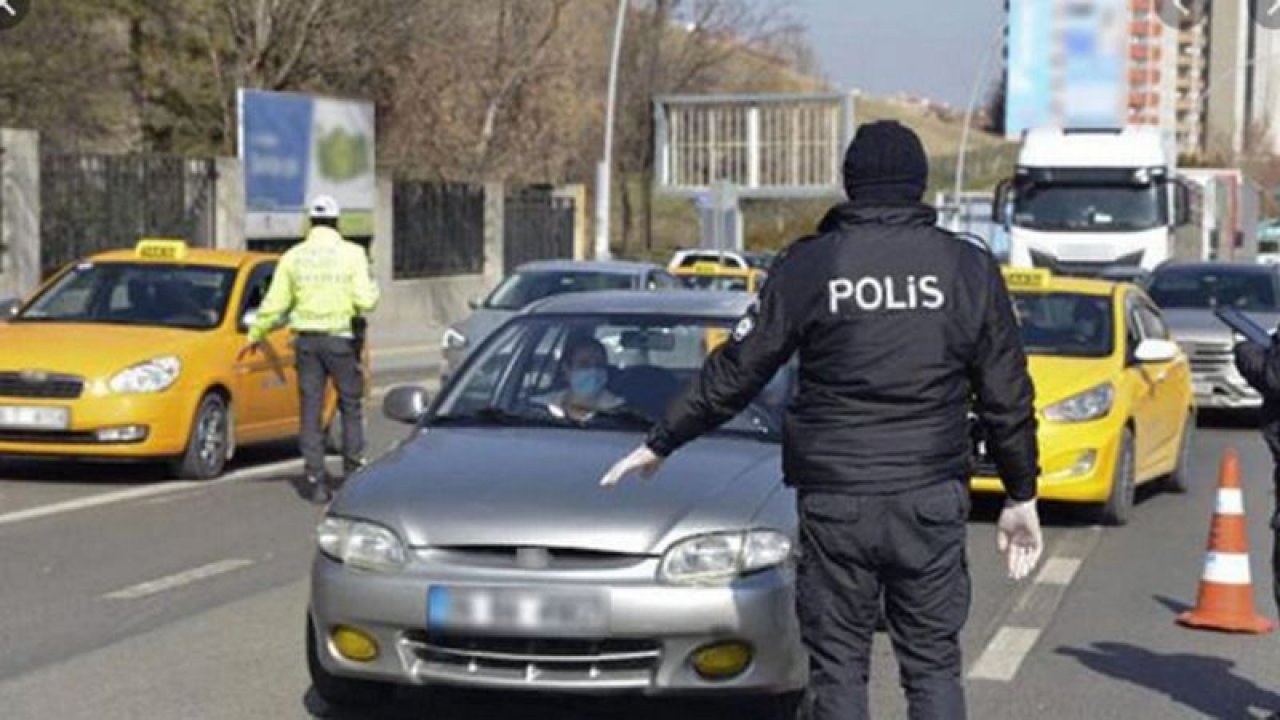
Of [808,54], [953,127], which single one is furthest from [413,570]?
[953,127]

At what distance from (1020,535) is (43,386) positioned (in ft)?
30.8

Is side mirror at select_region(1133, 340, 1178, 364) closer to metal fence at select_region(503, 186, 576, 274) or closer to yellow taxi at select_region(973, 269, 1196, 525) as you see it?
yellow taxi at select_region(973, 269, 1196, 525)

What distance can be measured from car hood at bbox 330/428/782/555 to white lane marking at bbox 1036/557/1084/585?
147 inches

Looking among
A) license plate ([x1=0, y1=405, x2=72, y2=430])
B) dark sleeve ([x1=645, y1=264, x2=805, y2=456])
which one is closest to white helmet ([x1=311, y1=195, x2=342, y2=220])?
license plate ([x1=0, y1=405, x2=72, y2=430])

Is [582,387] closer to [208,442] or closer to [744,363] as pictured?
[744,363]

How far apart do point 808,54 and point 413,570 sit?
7229 cm

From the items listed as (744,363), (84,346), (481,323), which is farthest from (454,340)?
(744,363)

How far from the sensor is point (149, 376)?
13.6 meters

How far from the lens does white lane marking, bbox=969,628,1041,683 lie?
8.23 m

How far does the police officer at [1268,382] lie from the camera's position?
692cm

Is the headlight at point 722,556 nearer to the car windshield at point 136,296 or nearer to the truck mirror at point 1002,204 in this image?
the car windshield at point 136,296

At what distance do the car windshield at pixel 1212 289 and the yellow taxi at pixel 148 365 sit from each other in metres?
11.4

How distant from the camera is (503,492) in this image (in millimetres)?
6742

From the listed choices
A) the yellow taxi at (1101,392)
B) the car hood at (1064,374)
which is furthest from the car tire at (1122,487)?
the car hood at (1064,374)
